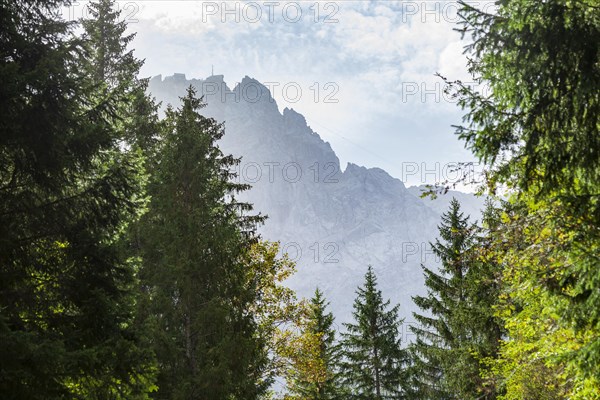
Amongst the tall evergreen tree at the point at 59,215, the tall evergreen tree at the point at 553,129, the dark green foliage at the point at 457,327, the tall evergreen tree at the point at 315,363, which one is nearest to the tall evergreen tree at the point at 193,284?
the tall evergreen tree at the point at 315,363

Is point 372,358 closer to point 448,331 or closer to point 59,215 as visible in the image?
point 448,331

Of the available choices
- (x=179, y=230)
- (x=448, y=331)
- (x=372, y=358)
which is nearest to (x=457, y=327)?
(x=448, y=331)

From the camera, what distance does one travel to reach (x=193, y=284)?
1343 centimetres

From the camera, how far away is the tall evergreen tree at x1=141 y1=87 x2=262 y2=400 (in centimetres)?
1234

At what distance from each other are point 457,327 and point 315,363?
666 cm

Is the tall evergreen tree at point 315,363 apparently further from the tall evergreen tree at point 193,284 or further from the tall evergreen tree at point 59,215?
the tall evergreen tree at point 59,215

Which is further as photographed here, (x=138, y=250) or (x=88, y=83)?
(x=138, y=250)

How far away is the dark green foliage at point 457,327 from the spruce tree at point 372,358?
2.72m

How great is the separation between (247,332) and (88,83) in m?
7.97

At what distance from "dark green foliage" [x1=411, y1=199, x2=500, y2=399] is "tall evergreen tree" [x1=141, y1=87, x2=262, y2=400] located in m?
7.20

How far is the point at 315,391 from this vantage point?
2786 centimetres

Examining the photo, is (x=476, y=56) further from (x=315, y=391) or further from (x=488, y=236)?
(x=315, y=391)

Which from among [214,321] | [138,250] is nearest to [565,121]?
[214,321]

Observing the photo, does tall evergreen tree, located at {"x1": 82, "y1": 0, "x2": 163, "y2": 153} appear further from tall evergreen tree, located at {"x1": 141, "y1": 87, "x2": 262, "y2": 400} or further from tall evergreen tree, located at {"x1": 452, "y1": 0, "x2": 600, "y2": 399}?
tall evergreen tree, located at {"x1": 452, "y1": 0, "x2": 600, "y2": 399}
